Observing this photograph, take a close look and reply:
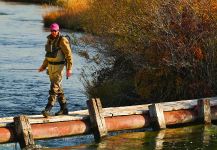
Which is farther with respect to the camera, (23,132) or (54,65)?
(54,65)

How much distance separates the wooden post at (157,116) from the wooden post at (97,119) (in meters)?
1.27

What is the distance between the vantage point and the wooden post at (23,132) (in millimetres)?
11992

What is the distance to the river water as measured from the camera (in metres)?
13.2

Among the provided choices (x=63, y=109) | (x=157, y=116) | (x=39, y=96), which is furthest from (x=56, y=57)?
(x=39, y=96)

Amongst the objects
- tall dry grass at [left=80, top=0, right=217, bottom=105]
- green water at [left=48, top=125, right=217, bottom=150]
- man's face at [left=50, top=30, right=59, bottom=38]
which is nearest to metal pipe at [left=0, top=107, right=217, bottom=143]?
green water at [left=48, top=125, right=217, bottom=150]

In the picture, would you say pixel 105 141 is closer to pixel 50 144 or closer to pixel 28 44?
pixel 50 144

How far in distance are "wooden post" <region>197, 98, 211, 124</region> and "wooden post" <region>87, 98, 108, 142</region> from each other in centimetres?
253

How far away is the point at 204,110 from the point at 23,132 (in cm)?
452

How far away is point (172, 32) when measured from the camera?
16.1 m

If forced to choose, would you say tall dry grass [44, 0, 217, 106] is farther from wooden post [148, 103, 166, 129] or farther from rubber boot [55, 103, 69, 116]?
rubber boot [55, 103, 69, 116]

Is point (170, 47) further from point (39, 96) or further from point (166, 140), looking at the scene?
point (39, 96)

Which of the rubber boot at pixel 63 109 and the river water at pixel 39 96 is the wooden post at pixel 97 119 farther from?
the rubber boot at pixel 63 109

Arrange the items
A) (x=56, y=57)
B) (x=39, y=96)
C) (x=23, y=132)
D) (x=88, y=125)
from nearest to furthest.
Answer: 1. (x=23, y=132)
2. (x=56, y=57)
3. (x=88, y=125)
4. (x=39, y=96)

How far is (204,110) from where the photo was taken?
567 inches
